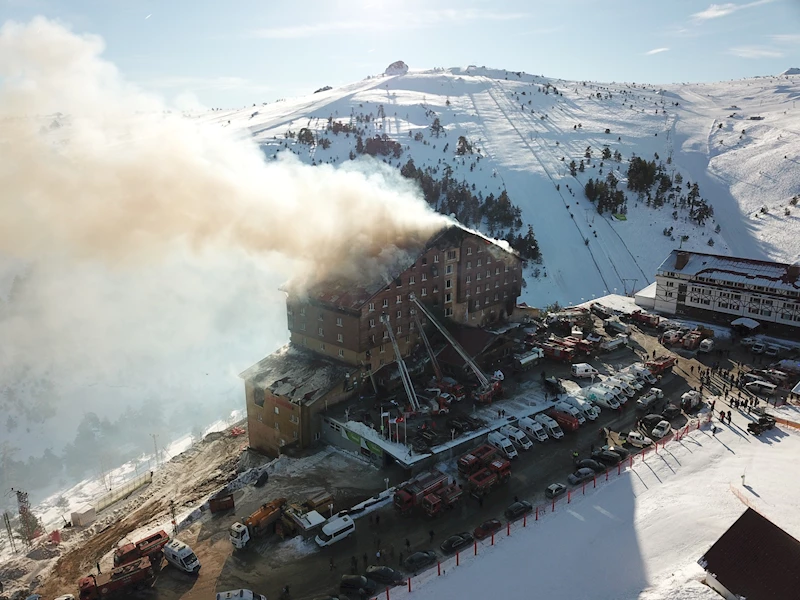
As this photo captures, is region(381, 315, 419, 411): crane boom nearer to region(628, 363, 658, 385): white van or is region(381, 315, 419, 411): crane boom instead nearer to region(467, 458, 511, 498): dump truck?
region(467, 458, 511, 498): dump truck

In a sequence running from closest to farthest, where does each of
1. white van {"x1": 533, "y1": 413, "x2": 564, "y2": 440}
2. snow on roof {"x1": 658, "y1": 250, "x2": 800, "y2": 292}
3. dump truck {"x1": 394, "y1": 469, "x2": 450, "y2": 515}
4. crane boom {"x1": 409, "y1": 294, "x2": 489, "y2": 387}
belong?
dump truck {"x1": 394, "y1": 469, "x2": 450, "y2": 515} → white van {"x1": 533, "y1": 413, "x2": 564, "y2": 440} → crane boom {"x1": 409, "y1": 294, "x2": 489, "y2": 387} → snow on roof {"x1": 658, "y1": 250, "x2": 800, "y2": 292}

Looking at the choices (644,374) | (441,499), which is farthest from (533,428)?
(644,374)

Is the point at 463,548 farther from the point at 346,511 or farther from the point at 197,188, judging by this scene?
the point at 197,188

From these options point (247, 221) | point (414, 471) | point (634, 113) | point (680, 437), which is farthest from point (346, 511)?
point (634, 113)

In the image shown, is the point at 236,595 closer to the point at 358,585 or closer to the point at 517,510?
the point at 358,585

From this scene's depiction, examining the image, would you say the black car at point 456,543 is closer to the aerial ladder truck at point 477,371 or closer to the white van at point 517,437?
the white van at point 517,437

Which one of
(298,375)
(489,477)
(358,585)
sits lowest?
(358,585)

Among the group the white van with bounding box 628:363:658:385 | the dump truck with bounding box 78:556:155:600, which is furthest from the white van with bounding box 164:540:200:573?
the white van with bounding box 628:363:658:385
